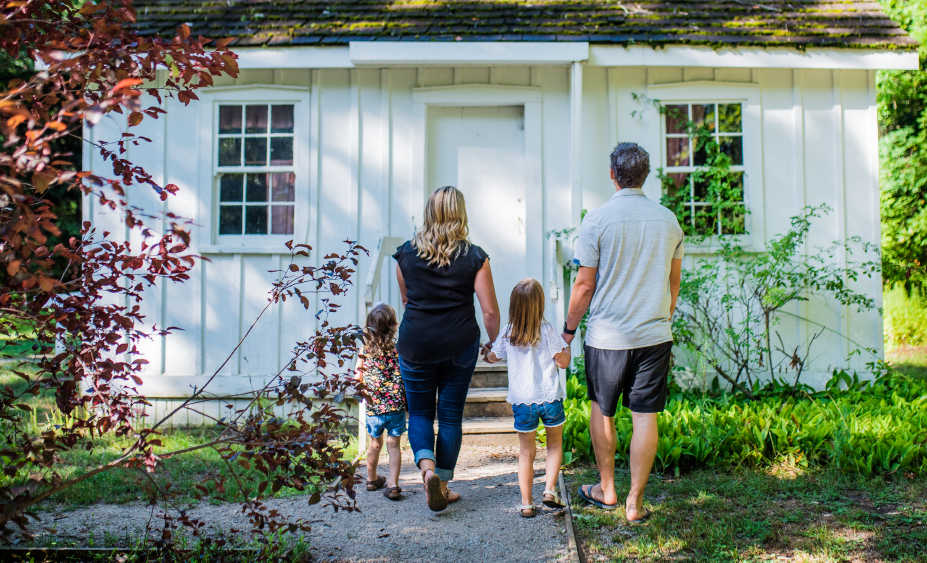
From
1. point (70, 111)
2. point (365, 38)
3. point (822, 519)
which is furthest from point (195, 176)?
point (822, 519)

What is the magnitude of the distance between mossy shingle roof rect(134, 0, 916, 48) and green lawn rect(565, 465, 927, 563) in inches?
157

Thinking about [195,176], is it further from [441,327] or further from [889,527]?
[889,527]

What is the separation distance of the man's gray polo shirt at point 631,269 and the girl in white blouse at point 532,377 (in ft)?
0.93

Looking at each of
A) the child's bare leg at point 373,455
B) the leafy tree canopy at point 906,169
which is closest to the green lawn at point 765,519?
the child's bare leg at point 373,455

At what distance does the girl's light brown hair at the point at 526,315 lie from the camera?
354 cm

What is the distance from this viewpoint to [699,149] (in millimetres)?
6492

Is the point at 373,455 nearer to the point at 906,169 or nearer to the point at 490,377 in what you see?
the point at 490,377

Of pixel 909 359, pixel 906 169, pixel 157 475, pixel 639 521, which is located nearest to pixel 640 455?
pixel 639 521

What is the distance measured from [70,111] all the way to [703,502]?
361cm

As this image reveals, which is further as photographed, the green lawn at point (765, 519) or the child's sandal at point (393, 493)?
the child's sandal at point (393, 493)

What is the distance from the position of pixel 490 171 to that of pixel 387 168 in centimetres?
104

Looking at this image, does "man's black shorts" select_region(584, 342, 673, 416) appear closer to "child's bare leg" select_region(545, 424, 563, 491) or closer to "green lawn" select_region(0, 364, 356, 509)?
"child's bare leg" select_region(545, 424, 563, 491)

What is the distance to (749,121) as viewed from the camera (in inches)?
252

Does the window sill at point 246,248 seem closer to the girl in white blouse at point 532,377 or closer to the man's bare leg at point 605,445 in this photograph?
the girl in white blouse at point 532,377
